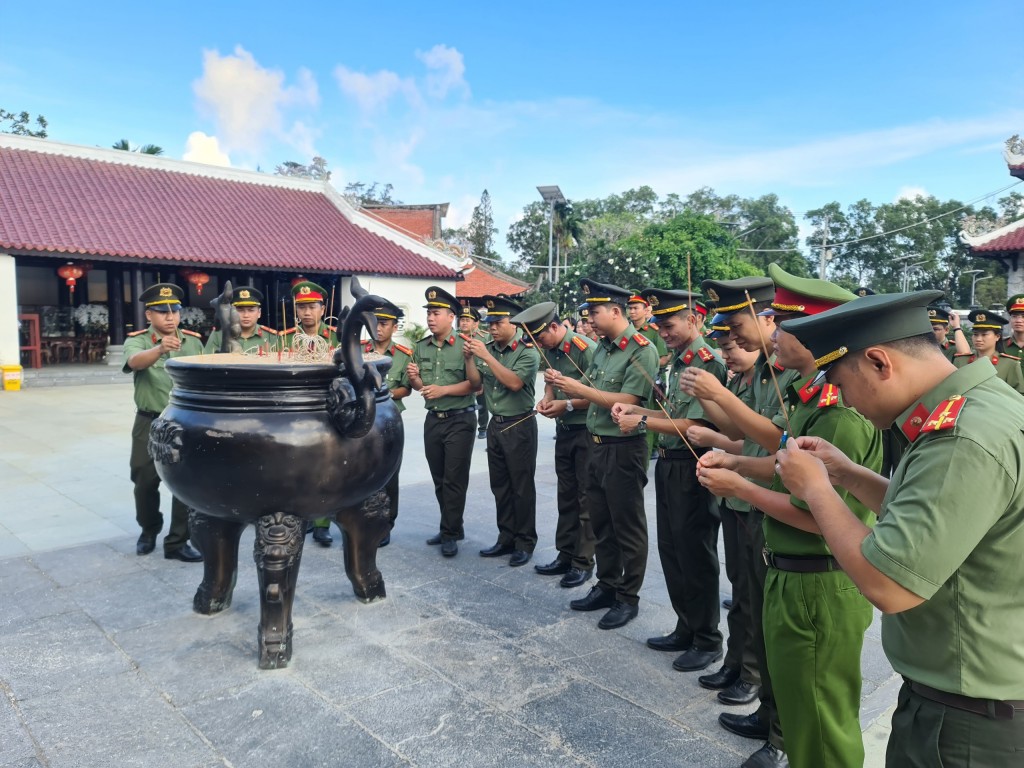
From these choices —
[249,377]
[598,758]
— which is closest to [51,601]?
[249,377]

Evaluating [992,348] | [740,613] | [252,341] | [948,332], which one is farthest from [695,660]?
[948,332]

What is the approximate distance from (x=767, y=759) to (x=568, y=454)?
2.41 meters

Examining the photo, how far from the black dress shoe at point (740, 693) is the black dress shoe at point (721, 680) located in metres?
0.09

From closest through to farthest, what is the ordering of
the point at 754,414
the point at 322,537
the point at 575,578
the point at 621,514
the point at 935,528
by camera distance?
the point at 935,528
the point at 754,414
the point at 621,514
the point at 575,578
the point at 322,537

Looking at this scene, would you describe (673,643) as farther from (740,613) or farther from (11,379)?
(11,379)

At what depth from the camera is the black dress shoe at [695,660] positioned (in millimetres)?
3191

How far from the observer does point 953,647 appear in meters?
1.38

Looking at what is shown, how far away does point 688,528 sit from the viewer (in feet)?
11.0

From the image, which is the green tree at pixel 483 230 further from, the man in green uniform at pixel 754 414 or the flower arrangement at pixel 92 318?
the man in green uniform at pixel 754 414

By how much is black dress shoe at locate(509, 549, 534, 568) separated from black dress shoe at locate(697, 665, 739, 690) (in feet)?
5.76

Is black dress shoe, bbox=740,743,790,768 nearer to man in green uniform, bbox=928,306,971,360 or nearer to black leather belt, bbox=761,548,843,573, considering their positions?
black leather belt, bbox=761,548,843,573

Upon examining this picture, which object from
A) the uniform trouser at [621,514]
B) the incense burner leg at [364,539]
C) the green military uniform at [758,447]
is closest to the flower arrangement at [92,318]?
the incense burner leg at [364,539]

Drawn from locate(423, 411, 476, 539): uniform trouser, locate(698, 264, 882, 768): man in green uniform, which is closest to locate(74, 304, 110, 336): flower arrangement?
locate(423, 411, 476, 539): uniform trouser

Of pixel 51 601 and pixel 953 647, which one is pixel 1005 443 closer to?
pixel 953 647
